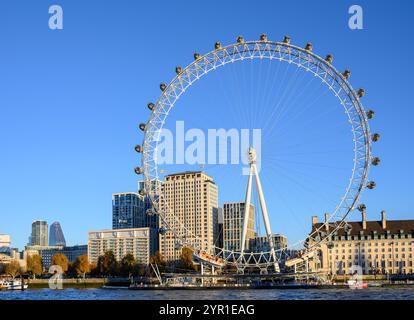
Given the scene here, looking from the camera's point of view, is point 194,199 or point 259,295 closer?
point 259,295

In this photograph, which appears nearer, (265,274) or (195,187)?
(265,274)

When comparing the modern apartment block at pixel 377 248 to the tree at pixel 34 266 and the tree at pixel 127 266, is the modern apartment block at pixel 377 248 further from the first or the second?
the tree at pixel 34 266

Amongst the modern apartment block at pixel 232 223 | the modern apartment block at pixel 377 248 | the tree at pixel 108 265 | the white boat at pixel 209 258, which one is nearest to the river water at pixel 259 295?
the white boat at pixel 209 258

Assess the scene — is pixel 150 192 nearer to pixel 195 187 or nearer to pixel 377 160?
pixel 377 160

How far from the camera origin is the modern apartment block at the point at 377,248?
445 feet

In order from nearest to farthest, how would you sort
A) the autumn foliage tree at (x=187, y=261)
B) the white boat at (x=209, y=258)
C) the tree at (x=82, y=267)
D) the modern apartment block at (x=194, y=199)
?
the white boat at (x=209, y=258)
the autumn foliage tree at (x=187, y=261)
the tree at (x=82, y=267)
the modern apartment block at (x=194, y=199)

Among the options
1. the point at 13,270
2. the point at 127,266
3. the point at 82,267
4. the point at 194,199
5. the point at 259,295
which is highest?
the point at 194,199

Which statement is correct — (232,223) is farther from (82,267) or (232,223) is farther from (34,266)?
(34,266)

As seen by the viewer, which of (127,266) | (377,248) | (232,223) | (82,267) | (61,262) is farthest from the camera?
(232,223)

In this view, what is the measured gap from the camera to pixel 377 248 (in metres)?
136

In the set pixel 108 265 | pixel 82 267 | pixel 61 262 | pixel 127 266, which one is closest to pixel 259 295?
pixel 127 266
